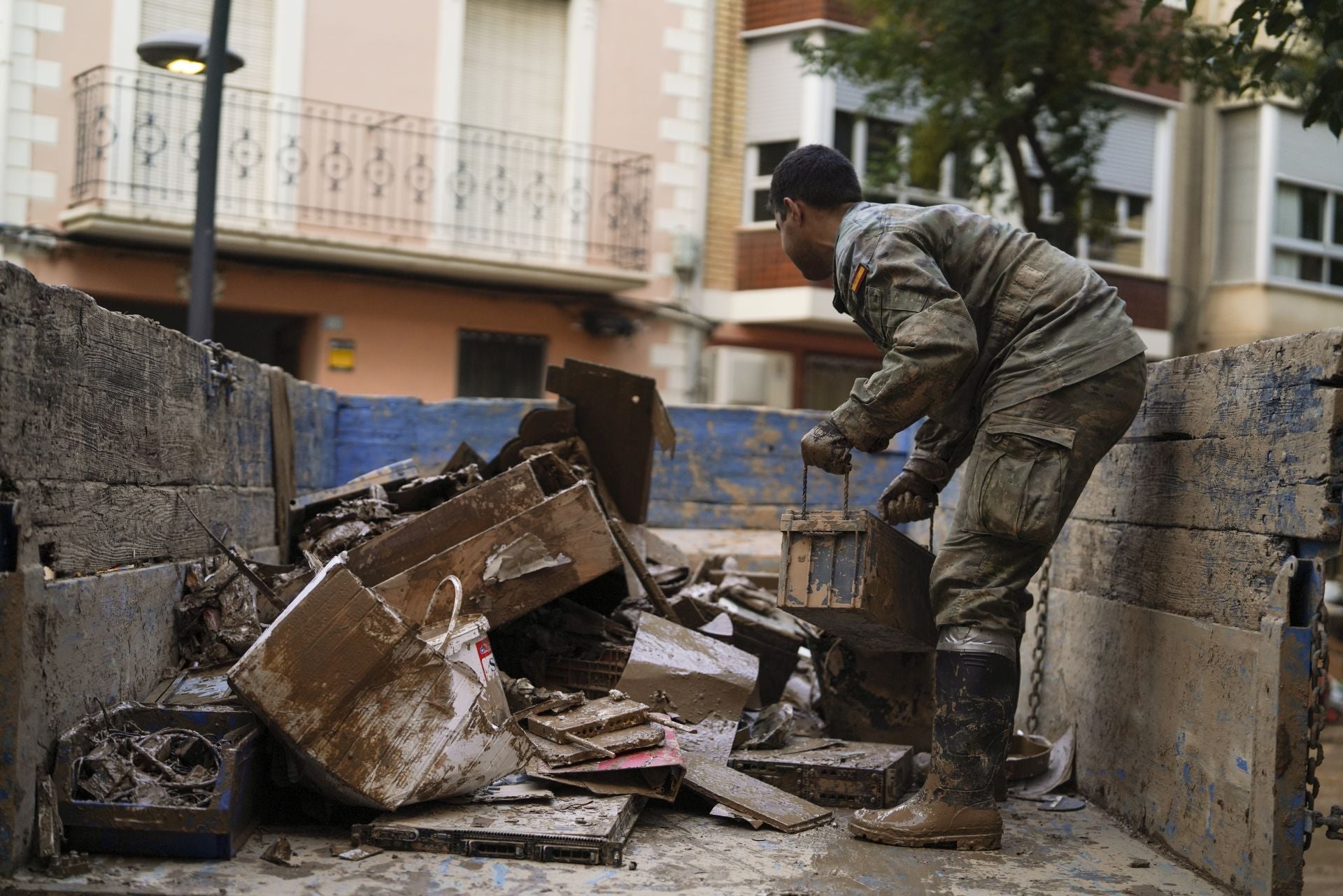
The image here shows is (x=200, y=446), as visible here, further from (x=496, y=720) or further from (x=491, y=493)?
(x=496, y=720)

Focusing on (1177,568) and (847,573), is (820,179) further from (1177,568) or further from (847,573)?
(1177,568)

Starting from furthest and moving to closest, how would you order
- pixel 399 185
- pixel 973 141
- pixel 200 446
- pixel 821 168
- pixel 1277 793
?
1. pixel 399 185
2. pixel 973 141
3. pixel 200 446
4. pixel 821 168
5. pixel 1277 793

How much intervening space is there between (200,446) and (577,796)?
1852 mm

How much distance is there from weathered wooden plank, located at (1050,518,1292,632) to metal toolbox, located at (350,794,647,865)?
1.73 metres

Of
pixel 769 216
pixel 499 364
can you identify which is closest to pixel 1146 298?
pixel 769 216

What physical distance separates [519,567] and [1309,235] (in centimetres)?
1953

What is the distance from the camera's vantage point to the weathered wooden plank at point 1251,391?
3.11 metres

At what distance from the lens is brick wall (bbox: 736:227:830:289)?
16.8 metres

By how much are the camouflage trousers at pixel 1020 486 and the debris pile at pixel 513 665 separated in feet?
2.24

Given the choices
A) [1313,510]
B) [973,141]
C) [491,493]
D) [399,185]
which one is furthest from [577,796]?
[399,185]

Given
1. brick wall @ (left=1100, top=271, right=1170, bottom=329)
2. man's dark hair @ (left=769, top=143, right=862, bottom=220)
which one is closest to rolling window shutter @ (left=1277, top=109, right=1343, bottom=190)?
brick wall @ (left=1100, top=271, right=1170, bottom=329)

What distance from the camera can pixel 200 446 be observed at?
436 centimetres

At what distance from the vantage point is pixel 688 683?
429 centimetres

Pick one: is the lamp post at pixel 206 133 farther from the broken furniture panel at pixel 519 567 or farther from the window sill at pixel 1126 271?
the window sill at pixel 1126 271
